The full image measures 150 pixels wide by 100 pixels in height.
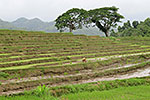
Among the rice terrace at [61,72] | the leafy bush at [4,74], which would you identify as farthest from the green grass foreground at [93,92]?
the leafy bush at [4,74]

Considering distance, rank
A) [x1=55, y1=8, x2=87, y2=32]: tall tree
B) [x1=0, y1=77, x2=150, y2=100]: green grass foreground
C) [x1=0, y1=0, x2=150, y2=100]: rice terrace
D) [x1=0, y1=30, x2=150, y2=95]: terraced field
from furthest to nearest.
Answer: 1. [x1=55, y1=8, x2=87, y2=32]: tall tree
2. [x1=0, y1=30, x2=150, y2=95]: terraced field
3. [x1=0, y1=0, x2=150, y2=100]: rice terrace
4. [x1=0, y1=77, x2=150, y2=100]: green grass foreground

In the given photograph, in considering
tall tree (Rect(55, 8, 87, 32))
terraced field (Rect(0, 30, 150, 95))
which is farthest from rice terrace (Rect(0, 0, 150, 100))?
tall tree (Rect(55, 8, 87, 32))

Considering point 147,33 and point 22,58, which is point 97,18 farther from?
point 22,58

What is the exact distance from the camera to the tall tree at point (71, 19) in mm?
35188

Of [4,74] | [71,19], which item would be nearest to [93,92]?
[4,74]

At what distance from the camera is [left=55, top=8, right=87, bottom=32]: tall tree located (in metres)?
35.2

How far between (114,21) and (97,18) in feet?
12.6

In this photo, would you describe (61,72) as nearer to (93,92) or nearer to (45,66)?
(45,66)

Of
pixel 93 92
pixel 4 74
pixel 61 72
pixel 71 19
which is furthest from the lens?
pixel 71 19

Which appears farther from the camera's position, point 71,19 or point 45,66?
point 71,19

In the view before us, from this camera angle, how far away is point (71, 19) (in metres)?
35.3

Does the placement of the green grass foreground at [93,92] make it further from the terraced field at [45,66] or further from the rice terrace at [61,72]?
the terraced field at [45,66]

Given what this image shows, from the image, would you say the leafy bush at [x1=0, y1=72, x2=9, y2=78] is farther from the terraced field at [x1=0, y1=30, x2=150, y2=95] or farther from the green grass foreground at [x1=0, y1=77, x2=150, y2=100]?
the green grass foreground at [x1=0, y1=77, x2=150, y2=100]

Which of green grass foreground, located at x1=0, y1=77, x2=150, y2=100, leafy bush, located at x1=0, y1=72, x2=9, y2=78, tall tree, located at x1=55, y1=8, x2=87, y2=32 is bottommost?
green grass foreground, located at x1=0, y1=77, x2=150, y2=100
